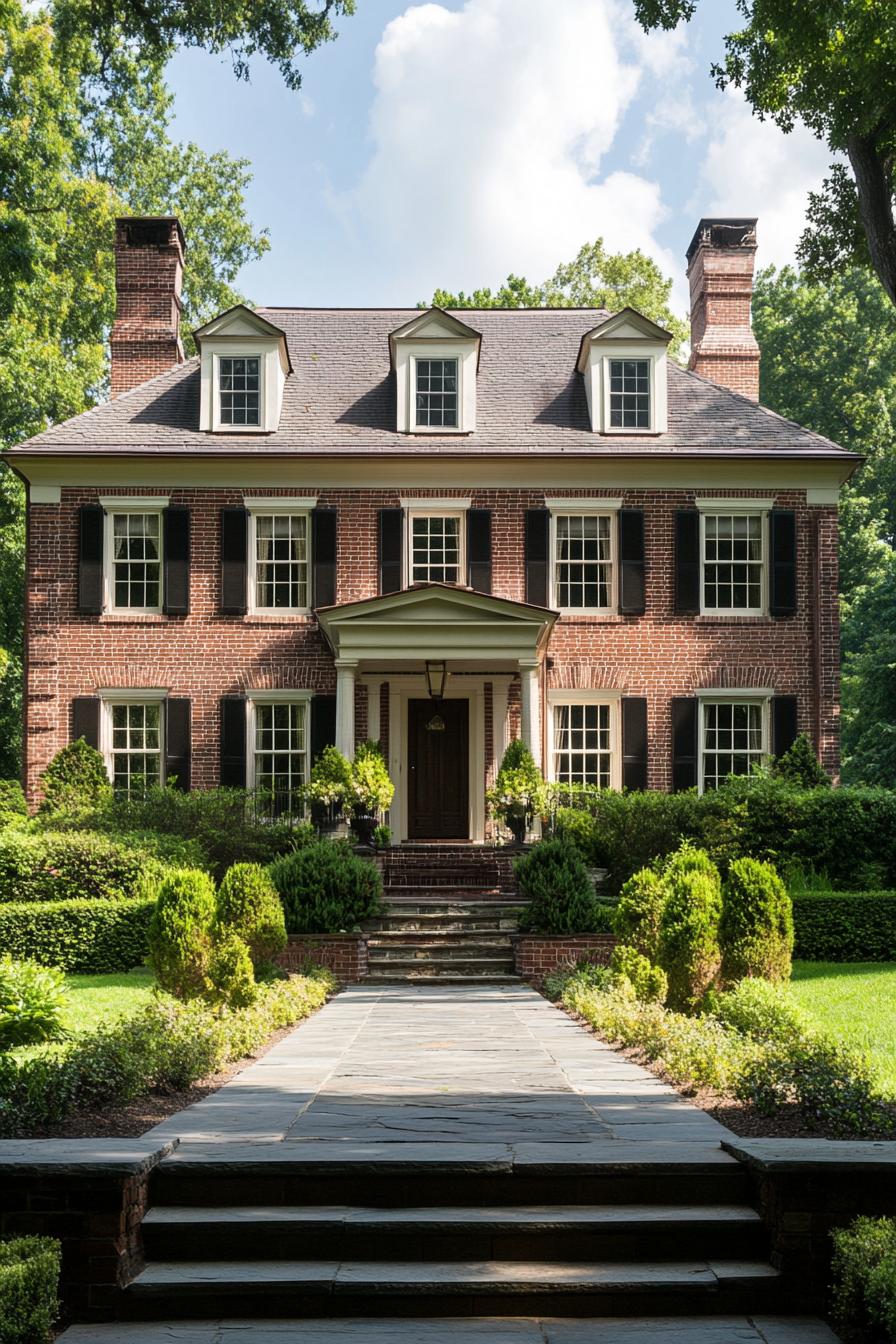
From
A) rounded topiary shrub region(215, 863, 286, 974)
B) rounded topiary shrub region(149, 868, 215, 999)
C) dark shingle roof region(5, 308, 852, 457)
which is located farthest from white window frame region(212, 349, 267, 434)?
rounded topiary shrub region(149, 868, 215, 999)

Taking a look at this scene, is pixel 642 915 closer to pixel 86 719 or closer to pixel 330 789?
pixel 330 789

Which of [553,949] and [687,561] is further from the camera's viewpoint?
[687,561]

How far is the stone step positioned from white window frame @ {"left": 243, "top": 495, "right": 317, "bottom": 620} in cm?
1847

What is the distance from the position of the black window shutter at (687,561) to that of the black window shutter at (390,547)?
187 inches

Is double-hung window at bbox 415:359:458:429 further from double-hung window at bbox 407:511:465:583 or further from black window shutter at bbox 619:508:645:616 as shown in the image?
black window shutter at bbox 619:508:645:616

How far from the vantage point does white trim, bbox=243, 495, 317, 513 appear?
23.6 meters

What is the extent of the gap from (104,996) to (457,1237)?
28.1 ft

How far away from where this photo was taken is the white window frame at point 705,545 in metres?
23.8

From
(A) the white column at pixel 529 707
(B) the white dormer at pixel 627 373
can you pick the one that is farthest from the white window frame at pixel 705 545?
(A) the white column at pixel 529 707

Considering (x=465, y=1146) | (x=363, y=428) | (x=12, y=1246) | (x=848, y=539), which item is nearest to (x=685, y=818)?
(x=363, y=428)

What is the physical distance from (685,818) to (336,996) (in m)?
7.48

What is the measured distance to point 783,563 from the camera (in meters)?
23.7

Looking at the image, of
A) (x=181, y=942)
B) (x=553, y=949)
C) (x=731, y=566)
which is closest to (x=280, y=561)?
(x=731, y=566)

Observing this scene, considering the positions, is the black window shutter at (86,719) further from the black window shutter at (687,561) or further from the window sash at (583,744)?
the black window shutter at (687,561)
